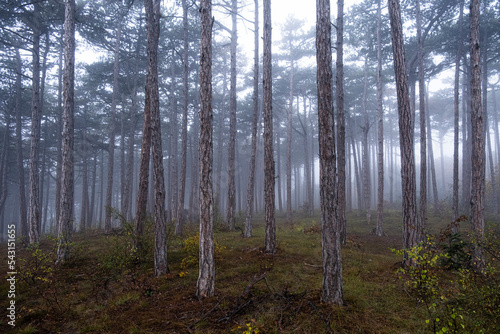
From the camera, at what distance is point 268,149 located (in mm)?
9883

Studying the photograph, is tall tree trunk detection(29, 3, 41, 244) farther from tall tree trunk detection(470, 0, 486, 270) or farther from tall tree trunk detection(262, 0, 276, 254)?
tall tree trunk detection(470, 0, 486, 270)

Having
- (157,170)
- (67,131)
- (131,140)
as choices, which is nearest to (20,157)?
(131,140)

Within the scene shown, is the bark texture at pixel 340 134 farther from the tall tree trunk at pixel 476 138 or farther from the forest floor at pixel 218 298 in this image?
the tall tree trunk at pixel 476 138

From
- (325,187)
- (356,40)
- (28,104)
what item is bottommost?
(325,187)

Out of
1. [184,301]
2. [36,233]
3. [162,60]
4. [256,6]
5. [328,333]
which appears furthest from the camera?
[162,60]

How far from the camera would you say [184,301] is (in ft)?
20.1

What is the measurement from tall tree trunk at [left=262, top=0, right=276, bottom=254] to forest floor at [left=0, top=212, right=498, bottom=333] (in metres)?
0.84

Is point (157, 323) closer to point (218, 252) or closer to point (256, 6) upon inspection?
point (218, 252)

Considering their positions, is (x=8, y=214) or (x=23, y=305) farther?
(x=8, y=214)

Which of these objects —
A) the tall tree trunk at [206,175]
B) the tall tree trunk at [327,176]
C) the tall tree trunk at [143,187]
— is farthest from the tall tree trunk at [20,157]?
the tall tree trunk at [327,176]

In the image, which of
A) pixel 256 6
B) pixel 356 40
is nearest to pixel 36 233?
pixel 256 6

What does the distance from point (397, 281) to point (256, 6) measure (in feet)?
53.5

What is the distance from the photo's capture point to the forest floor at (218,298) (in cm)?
496

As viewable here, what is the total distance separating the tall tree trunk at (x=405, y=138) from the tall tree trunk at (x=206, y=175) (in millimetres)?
5743
